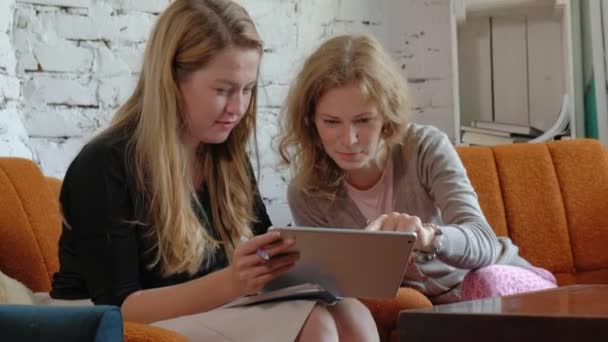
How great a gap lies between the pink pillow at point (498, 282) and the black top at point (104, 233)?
0.54 m

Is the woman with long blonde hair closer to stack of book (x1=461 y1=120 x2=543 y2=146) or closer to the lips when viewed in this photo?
the lips

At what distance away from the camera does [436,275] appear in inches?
71.6

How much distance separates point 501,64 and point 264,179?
79 cm

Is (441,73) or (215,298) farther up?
(441,73)

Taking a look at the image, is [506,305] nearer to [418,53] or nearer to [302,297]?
[302,297]

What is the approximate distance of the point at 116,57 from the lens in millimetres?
2221

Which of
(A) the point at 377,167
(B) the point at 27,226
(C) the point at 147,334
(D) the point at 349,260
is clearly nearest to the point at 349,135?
(A) the point at 377,167

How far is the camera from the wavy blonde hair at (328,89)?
1773 millimetres

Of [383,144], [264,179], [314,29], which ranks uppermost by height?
[314,29]

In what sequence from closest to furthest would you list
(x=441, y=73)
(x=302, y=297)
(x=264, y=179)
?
(x=302, y=297) < (x=264, y=179) < (x=441, y=73)

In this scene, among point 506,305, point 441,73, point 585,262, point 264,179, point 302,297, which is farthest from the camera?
point 441,73

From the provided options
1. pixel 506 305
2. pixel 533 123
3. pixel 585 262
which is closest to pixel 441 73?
pixel 533 123

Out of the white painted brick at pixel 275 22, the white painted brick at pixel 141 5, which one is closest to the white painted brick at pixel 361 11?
the white painted brick at pixel 275 22

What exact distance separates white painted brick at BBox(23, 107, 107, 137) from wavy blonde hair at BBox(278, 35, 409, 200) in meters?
0.53
